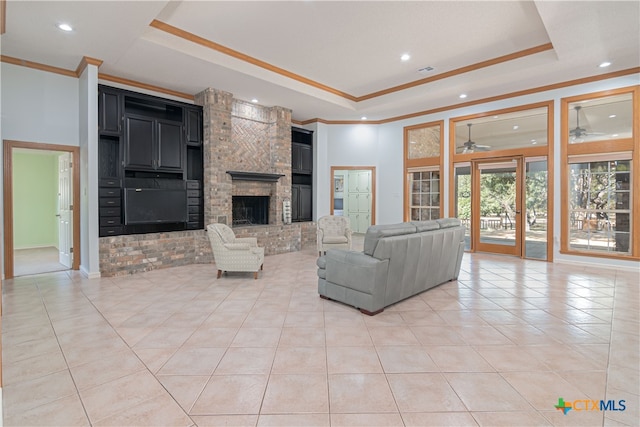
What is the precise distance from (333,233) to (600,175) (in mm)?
5067

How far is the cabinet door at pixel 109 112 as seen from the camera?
5164mm

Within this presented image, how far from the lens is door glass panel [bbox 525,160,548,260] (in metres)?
6.47

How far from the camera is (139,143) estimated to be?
18.3 feet

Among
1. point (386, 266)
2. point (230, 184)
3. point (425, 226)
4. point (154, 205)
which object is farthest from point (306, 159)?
point (386, 266)

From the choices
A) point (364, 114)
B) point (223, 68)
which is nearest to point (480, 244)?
point (364, 114)

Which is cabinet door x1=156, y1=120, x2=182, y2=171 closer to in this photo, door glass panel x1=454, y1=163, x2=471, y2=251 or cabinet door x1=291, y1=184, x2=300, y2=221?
cabinet door x1=291, y1=184, x2=300, y2=221

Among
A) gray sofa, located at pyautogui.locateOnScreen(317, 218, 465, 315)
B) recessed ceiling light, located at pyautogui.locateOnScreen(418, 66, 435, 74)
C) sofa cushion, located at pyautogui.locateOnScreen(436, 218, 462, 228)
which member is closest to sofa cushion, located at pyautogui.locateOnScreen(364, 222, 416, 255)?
gray sofa, located at pyautogui.locateOnScreen(317, 218, 465, 315)

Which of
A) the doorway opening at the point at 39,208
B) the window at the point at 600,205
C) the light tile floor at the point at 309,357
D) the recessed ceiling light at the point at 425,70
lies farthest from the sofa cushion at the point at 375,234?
the doorway opening at the point at 39,208

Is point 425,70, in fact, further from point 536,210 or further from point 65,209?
point 65,209

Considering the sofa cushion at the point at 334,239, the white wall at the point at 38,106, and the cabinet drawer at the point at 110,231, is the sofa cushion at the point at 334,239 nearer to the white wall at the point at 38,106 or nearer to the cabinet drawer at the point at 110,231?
the cabinet drawer at the point at 110,231

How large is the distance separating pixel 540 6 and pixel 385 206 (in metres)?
5.67

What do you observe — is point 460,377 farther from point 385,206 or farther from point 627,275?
point 385,206

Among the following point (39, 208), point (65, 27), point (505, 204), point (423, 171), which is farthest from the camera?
point (423, 171)

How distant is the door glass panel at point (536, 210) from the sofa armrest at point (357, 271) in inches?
189
